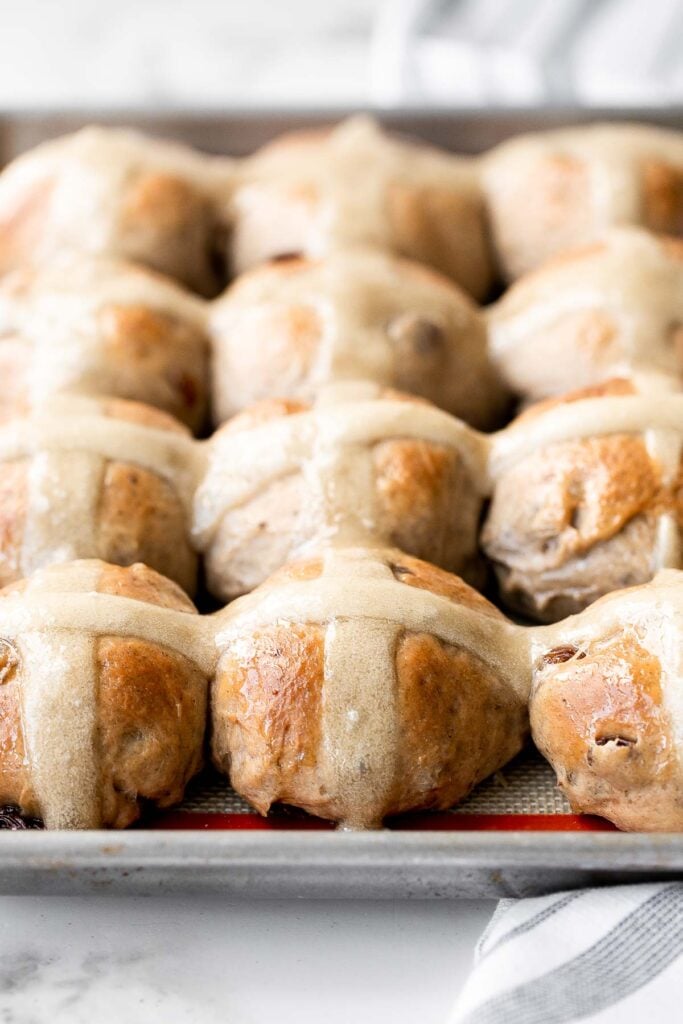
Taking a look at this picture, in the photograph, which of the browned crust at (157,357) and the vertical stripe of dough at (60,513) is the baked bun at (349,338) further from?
the vertical stripe of dough at (60,513)

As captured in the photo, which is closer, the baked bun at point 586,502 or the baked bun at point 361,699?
the baked bun at point 361,699

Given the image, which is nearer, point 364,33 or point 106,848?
point 106,848

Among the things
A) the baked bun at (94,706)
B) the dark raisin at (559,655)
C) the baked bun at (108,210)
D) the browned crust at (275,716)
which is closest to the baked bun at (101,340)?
the baked bun at (108,210)

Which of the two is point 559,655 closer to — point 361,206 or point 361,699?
point 361,699

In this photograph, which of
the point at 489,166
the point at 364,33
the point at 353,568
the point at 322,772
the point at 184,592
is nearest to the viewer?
the point at 322,772

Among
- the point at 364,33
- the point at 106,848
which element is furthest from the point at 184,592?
the point at 364,33

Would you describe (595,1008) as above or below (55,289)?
below

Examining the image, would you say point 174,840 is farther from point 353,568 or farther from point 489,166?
point 489,166
